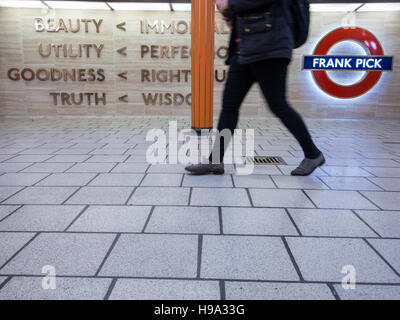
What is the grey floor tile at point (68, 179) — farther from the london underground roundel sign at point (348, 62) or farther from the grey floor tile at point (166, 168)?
the london underground roundel sign at point (348, 62)

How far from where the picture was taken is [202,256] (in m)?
1.37

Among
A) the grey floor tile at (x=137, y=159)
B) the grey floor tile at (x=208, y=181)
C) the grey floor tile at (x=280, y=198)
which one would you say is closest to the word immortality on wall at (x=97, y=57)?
the grey floor tile at (x=137, y=159)

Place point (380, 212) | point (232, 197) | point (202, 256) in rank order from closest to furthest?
point (202, 256), point (380, 212), point (232, 197)

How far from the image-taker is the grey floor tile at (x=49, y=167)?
276cm

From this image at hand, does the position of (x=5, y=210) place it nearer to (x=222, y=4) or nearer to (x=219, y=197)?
(x=219, y=197)

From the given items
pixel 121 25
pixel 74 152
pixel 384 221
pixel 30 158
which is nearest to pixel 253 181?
pixel 384 221

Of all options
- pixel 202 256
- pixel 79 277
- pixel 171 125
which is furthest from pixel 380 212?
pixel 171 125

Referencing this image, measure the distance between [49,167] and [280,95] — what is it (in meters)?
2.03

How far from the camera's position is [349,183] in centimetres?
244

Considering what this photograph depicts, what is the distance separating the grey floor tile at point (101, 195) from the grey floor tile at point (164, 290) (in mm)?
904

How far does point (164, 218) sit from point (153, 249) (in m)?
0.35

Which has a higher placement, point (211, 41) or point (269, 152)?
point (211, 41)

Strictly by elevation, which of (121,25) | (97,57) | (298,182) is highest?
(121,25)

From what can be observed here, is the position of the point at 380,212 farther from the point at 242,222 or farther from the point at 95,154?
the point at 95,154
